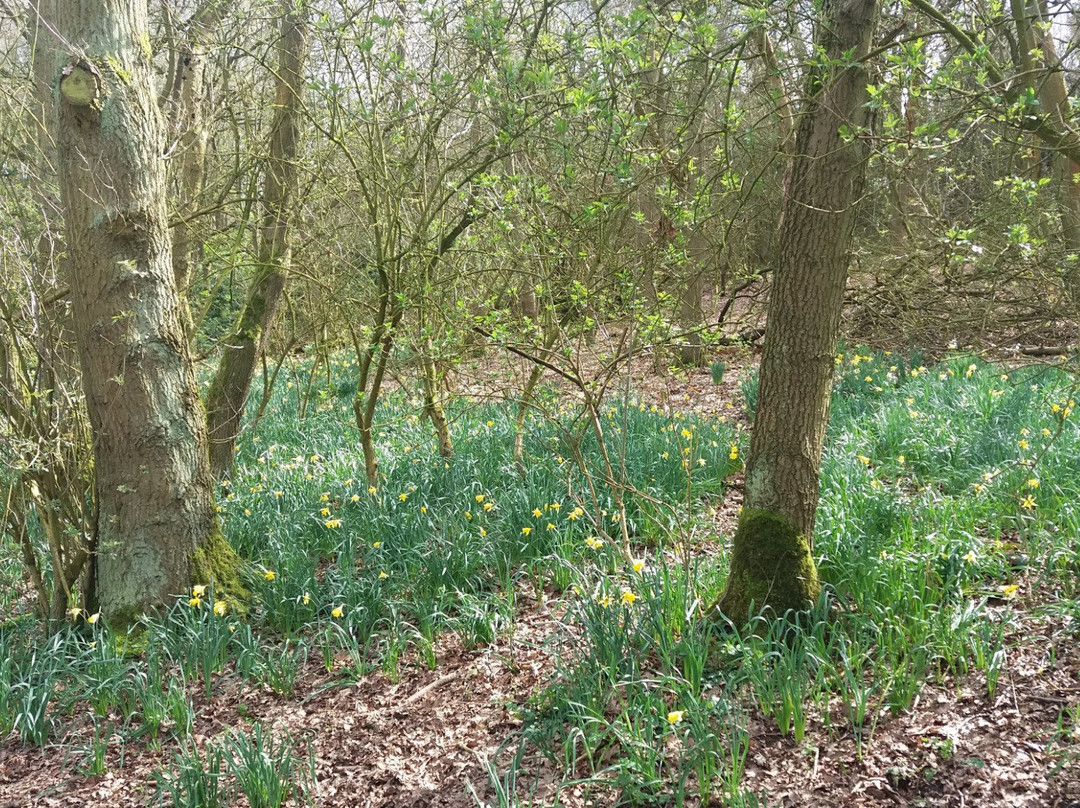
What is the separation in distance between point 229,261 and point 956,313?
20.3ft

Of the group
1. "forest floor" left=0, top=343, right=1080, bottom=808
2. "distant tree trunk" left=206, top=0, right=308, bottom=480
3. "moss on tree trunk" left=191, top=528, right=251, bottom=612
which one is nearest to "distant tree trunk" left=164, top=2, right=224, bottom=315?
"distant tree trunk" left=206, top=0, right=308, bottom=480

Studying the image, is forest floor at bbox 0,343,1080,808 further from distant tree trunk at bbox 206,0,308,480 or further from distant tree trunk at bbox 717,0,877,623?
distant tree trunk at bbox 206,0,308,480

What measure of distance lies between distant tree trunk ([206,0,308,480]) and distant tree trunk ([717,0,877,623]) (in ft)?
12.6

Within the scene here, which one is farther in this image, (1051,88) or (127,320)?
(1051,88)

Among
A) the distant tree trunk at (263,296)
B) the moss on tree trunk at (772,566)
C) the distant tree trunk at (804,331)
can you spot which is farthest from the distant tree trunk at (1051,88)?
the distant tree trunk at (263,296)

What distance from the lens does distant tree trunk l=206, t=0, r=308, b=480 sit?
5484mm

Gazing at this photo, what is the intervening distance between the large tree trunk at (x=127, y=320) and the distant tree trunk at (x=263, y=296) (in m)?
1.72

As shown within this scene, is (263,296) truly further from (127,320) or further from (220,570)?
(220,570)

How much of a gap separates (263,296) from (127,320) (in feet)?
8.04

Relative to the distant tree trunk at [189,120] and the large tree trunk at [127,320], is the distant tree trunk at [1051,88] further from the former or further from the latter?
the distant tree trunk at [189,120]

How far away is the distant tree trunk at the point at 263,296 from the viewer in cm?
548

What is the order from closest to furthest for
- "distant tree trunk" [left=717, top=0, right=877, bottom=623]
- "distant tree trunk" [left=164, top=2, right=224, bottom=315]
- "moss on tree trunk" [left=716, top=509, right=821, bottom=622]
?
"distant tree trunk" [left=717, top=0, right=877, bottom=623] → "moss on tree trunk" [left=716, top=509, right=821, bottom=622] → "distant tree trunk" [left=164, top=2, right=224, bottom=315]

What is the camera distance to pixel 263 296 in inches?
233

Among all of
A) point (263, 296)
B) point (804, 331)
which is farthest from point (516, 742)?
point (263, 296)
